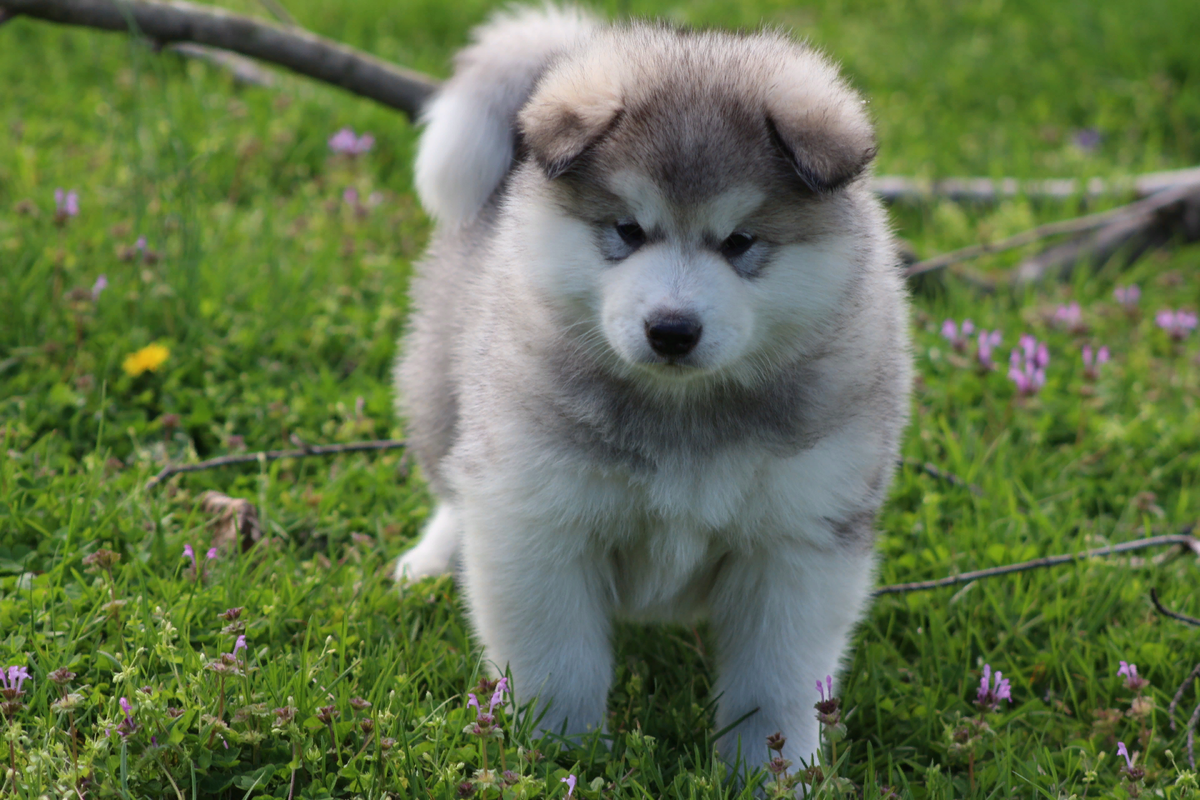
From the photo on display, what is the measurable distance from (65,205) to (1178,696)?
3.66 m

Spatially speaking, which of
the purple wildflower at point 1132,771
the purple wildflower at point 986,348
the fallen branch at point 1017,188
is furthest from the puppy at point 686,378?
the fallen branch at point 1017,188

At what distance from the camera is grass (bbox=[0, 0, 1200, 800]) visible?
7.41 ft

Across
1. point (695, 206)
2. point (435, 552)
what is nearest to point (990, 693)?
point (695, 206)

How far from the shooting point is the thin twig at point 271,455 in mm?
3135

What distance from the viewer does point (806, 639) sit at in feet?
8.03

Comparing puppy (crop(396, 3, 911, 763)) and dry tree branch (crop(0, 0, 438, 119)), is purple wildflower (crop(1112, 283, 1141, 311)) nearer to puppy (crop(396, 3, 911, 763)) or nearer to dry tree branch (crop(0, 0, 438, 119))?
puppy (crop(396, 3, 911, 763))

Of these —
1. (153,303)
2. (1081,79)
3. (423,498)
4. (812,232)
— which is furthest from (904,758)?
(1081,79)

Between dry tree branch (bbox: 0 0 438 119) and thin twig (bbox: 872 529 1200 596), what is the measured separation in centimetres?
262

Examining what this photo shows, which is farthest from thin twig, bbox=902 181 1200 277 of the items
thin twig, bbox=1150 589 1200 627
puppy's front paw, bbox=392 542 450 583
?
puppy's front paw, bbox=392 542 450 583

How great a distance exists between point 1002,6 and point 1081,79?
95 centimetres

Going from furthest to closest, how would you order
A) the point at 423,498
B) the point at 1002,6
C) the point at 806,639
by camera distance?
the point at 1002,6 < the point at 423,498 < the point at 806,639

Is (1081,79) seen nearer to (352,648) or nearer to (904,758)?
(904,758)

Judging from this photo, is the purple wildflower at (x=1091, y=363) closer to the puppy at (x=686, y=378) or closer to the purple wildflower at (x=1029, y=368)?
the purple wildflower at (x=1029, y=368)

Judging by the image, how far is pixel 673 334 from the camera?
2094mm
